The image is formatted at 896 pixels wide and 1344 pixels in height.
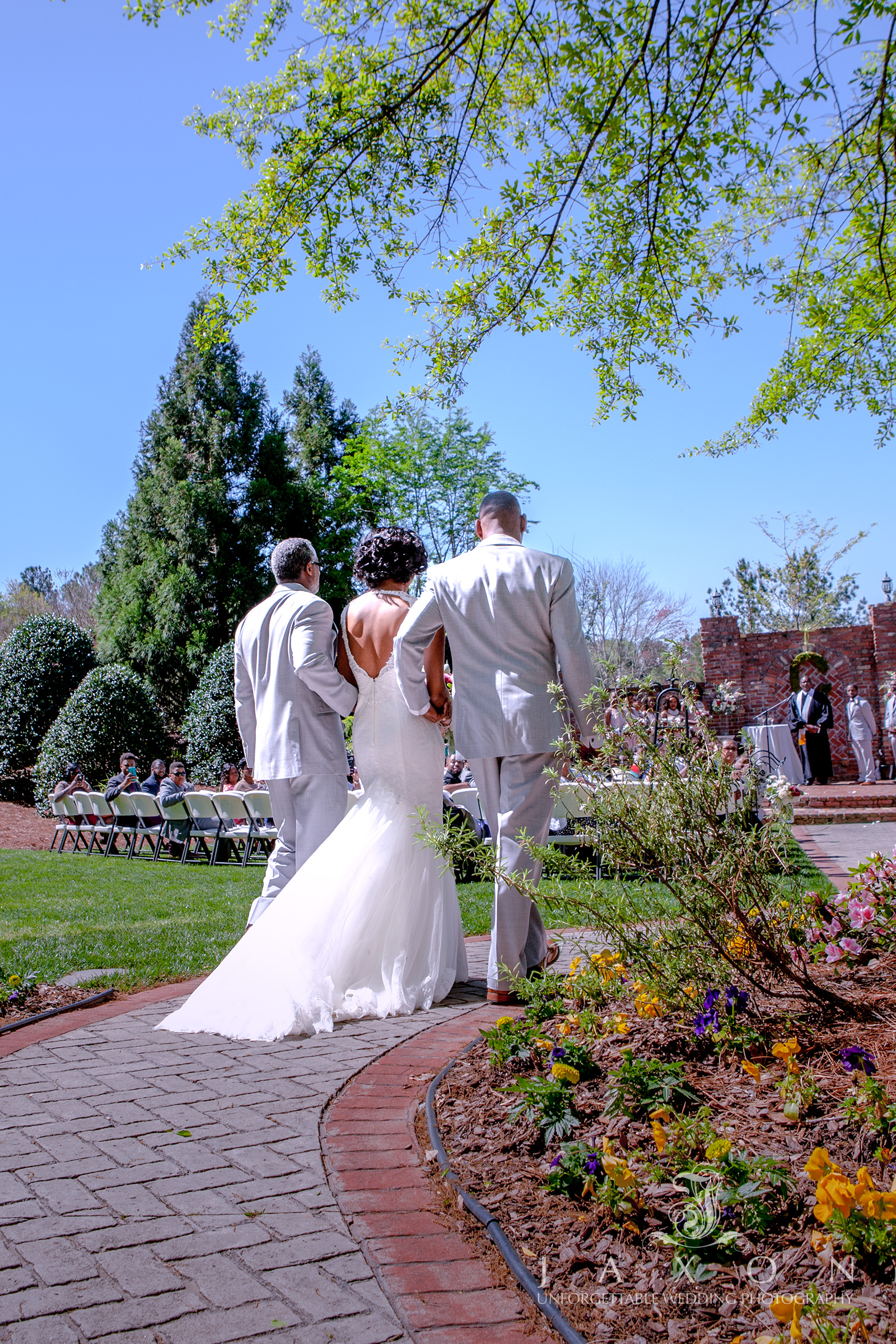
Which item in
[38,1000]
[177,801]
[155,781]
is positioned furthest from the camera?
[155,781]

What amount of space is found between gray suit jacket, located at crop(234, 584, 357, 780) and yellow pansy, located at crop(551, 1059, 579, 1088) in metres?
2.44

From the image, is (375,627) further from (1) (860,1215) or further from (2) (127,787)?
(2) (127,787)

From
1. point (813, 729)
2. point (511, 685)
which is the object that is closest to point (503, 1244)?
point (511, 685)

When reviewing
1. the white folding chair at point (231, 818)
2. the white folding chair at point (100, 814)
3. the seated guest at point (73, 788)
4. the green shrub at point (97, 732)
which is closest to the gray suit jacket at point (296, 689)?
the white folding chair at point (231, 818)

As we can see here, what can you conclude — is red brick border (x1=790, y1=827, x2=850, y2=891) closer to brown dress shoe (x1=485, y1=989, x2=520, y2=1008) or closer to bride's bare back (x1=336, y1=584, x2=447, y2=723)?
brown dress shoe (x1=485, y1=989, x2=520, y2=1008)

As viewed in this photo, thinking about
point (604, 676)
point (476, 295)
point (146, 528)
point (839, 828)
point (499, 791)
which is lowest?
point (839, 828)

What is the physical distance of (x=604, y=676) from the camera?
10.5ft

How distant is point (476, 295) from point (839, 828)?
26.7 ft

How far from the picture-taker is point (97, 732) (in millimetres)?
20328

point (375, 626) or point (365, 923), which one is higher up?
point (375, 626)

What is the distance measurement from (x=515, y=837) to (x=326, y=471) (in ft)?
113

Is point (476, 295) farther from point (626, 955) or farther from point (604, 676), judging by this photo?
point (626, 955)

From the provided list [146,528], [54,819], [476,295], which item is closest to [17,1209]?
[476,295]

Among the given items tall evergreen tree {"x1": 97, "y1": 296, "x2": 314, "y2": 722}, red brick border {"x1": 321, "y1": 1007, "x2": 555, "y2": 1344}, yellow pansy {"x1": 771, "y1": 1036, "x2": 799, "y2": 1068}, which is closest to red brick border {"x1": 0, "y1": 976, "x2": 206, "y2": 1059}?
red brick border {"x1": 321, "y1": 1007, "x2": 555, "y2": 1344}
